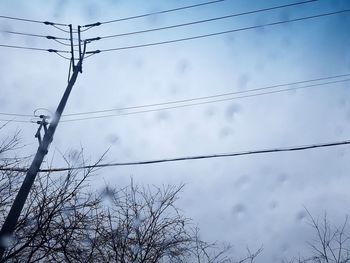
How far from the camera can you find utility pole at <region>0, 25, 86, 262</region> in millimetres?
6496

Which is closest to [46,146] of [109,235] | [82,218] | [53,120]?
[53,120]

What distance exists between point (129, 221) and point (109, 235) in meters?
0.80

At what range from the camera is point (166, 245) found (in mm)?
10398

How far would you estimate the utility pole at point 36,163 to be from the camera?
6496mm

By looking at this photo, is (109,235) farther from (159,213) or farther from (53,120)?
(53,120)

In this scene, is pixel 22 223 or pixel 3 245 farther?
pixel 22 223

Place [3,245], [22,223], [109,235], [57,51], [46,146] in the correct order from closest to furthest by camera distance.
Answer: [3,245] < [46,146] < [22,223] < [57,51] < [109,235]

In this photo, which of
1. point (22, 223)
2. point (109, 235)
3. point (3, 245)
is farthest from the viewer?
point (109, 235)

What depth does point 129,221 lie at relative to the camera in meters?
10.7

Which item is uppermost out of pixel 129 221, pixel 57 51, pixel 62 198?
pixel 57 51

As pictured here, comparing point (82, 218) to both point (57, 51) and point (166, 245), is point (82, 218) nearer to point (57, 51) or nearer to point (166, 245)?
point (166, 245)

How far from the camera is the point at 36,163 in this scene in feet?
22.8

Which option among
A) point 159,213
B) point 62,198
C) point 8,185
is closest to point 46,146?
point 62,198

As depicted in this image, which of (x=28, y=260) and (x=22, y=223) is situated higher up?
(x=22, y=223)
